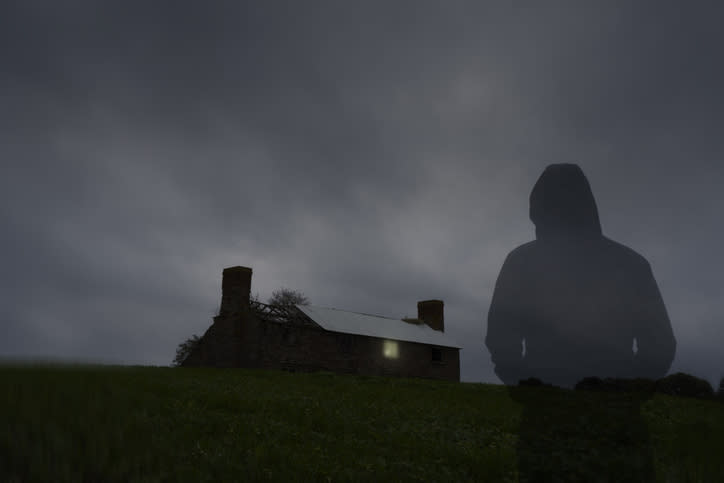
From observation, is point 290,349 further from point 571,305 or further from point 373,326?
point 571,305

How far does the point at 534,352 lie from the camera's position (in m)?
4.22

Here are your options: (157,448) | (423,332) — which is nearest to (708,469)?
(157,448)

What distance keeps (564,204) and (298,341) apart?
34922 millimetres

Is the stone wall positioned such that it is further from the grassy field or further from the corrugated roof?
the grassy field

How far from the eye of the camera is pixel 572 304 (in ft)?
13.5

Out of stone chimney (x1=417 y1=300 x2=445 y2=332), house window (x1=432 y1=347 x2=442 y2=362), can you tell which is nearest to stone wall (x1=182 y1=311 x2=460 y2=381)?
house window (x1=432 y1=347 x2=442 y2=362)

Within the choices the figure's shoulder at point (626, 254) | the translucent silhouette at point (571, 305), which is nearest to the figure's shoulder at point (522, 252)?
the translucent silhouette at point (571, 305)

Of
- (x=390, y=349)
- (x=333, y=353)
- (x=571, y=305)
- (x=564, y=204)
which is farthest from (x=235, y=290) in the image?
(x=571, y=305)

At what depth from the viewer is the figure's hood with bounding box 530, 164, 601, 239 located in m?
4.25

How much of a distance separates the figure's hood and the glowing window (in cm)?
3906

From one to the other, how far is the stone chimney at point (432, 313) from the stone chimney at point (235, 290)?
2157 centimetres

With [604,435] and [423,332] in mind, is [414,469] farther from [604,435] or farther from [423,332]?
[423,332]

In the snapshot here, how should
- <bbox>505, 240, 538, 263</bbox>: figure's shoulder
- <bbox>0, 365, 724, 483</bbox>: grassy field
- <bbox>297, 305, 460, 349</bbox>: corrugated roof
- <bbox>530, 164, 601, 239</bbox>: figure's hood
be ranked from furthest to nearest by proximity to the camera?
<bbox>297, 305, 460, 349</bbox>: corrugated roof < <bbox>0, 365, 724, 483</bbox>: grassy field < <bbox>505, 240, 538, 263</bbox>: figure's shoulder < <bbox>530, 164, 601, 239</bbox>: figure's hood

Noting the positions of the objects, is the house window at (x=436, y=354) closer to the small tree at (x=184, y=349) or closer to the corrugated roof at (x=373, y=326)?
the corrugated roof at (x=373, y=326)
